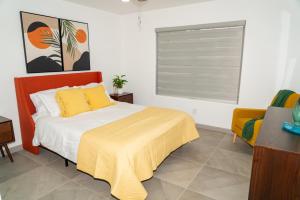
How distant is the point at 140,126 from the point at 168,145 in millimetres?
459

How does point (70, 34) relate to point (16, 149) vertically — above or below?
above

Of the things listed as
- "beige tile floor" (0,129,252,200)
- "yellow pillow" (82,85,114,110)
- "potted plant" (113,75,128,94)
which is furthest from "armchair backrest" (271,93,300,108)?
"potted plant" (113,75,128,94)

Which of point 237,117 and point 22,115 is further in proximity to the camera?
point 237,117

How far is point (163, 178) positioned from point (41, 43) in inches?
113

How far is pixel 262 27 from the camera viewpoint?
334 cm

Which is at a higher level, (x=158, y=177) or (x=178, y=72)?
(x=178, y=72)

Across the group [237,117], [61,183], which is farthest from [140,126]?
[237,117]

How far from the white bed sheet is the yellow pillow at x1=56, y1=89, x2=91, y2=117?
0.10 meters

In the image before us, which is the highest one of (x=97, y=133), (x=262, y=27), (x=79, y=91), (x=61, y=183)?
(x=262, y=27)

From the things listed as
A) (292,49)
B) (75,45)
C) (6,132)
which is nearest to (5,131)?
(6,132)

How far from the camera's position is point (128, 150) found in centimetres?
202

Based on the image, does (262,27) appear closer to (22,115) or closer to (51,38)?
(51,38)

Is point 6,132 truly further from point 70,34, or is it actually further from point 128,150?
point 70,34

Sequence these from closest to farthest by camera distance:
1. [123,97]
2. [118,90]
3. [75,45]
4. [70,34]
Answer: [70,34] < [75,45] < [123,97] < [118,90]
